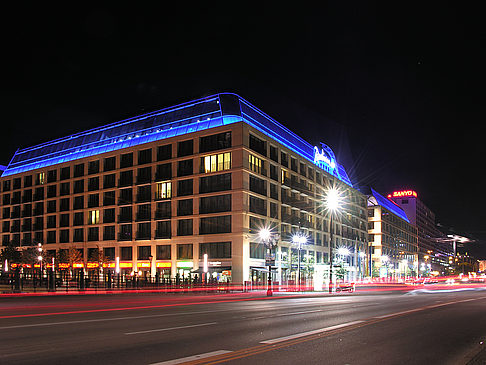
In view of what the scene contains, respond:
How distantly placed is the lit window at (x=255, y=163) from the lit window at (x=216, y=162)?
291 cm

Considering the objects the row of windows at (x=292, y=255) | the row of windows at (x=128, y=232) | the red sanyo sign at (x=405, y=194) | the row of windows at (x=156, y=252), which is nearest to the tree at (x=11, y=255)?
the row of windows at (x=128, y=232)

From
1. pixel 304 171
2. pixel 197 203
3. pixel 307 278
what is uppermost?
pixel 304 171

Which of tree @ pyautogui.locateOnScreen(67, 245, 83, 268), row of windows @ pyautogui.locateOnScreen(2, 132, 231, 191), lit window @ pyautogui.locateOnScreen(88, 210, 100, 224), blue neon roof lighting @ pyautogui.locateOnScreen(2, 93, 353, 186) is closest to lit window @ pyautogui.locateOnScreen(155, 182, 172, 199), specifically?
row of windows @ pyautogui.locateOnScreen(2, 132, 231, 191)

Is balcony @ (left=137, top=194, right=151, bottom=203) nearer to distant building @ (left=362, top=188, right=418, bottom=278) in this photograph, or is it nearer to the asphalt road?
the asphalt road

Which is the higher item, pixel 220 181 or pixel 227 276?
pixel 220 181

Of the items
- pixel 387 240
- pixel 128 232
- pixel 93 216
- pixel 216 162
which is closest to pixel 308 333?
pixel 216 162

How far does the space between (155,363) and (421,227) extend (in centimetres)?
20449

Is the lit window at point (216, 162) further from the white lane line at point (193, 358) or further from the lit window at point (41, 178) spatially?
the white lane line at point (193, 358)

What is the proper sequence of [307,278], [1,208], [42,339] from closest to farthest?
[42,339] < [307,278] < [1,208]

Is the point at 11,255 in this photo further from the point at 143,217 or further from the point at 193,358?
the point at 193,358

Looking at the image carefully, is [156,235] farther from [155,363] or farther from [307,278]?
[155,363]

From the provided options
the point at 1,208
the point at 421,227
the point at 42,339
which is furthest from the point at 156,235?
the point at 421,227

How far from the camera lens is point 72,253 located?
235 feet

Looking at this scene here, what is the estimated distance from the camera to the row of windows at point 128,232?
6316cm
